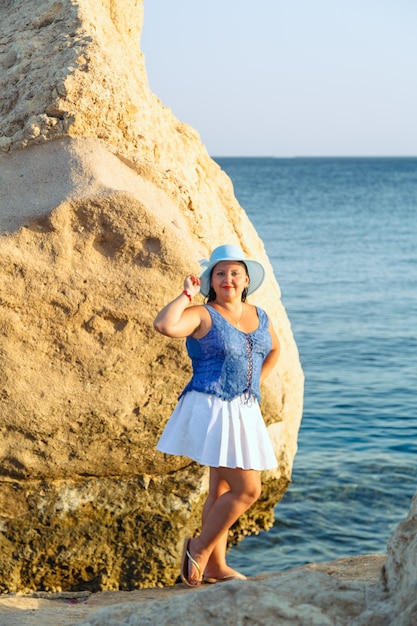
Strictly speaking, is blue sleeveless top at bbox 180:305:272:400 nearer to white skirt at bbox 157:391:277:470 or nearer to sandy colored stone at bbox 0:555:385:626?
white skirt at bbox 157:391:277:470

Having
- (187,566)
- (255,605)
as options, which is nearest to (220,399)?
(187,566)

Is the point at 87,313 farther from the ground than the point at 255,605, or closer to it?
farther from the ground

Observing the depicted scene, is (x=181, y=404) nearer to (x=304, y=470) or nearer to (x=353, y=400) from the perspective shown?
(x=304, y=470)

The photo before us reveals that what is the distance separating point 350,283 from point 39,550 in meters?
14.3

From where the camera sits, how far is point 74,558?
553 centimetres

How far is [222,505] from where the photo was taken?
4.62m

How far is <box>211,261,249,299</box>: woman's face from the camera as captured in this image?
15.4 ft

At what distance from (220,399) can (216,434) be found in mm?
175

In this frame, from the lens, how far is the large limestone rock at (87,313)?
16.8 feet

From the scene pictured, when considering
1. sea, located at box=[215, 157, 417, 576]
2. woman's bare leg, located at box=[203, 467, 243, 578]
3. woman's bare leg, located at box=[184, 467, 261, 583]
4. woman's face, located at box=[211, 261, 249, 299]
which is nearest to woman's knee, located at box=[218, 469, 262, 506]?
woman's bare leg, located at box=[184, 467, 261, 583]

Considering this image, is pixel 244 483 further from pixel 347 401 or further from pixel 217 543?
pixel 347 401

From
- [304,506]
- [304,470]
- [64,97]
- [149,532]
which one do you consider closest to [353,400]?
[304,470]

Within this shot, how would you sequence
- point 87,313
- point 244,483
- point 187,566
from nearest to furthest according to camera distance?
point 244,483
point 187,566
point 87,313

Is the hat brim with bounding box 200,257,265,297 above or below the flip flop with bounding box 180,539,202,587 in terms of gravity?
above
